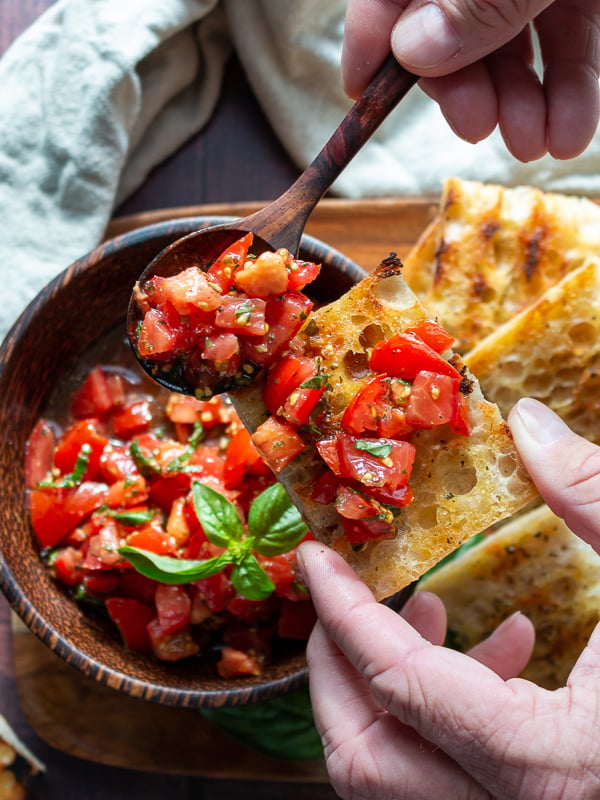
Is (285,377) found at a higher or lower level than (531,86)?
lower

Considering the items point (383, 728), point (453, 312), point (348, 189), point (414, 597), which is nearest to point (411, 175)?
point (348, 189)

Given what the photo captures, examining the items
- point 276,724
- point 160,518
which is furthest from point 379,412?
point 276,724

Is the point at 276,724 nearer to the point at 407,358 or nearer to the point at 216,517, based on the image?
the point at 216,517

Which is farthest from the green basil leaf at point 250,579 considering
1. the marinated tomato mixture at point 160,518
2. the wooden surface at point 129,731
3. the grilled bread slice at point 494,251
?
the grilled bread slice at point 494,251

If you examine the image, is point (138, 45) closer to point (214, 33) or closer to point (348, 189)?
point (214, 33)

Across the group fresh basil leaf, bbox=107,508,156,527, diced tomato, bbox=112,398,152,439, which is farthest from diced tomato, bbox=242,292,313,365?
diced tomato, bbox=112,398,152,439
